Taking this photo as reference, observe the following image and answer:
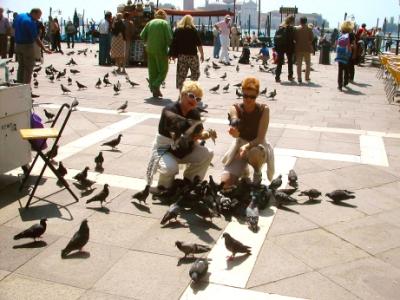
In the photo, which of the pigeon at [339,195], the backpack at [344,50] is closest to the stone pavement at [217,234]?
the pigeon at [339,195]

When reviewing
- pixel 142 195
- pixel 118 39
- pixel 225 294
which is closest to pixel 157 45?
pixel 118 39

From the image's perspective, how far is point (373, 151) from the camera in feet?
24.0

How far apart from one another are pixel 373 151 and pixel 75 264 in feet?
16.5

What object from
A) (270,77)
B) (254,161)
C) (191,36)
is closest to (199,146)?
(254,161)

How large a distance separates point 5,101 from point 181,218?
7.06 ft

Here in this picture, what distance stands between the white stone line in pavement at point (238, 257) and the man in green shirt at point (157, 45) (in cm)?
630

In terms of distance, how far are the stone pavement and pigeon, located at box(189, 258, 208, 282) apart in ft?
0.25

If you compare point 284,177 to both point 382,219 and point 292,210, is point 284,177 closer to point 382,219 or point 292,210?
point 292,210

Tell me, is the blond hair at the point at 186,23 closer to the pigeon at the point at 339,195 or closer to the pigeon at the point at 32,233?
the pigeon at the point at 339,195

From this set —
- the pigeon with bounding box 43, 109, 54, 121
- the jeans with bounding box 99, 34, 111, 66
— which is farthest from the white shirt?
the pigeon with bounding box 43, 109, 54, 121

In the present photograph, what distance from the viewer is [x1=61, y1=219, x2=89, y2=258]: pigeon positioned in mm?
3865

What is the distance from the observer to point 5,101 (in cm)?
510

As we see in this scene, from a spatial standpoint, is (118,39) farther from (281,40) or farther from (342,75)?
(342,75)

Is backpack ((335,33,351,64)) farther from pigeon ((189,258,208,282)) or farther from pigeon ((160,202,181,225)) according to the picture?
pigeon ((189,258,208,282))
